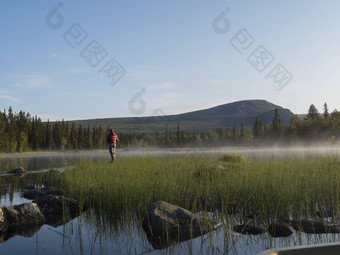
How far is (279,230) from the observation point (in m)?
5.79

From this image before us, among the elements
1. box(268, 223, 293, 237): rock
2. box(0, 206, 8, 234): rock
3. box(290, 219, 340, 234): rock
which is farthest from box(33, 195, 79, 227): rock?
box(290, 219, 340, 234): rock

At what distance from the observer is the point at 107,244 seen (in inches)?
221

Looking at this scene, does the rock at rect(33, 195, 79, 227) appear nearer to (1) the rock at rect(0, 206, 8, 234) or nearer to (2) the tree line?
(1) the rock at rect(0, 206, 8, 234)

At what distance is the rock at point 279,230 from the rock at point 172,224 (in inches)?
39.3

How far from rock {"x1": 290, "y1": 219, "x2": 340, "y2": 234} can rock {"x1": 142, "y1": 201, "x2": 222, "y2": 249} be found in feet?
5.02

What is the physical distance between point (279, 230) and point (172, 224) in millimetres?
1962

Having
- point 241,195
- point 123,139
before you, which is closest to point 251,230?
point 241,195

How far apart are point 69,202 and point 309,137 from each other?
66.7 meters

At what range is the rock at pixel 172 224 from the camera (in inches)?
227

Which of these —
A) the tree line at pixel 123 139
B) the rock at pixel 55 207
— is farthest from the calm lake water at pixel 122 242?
the tree line at pixel 123 139

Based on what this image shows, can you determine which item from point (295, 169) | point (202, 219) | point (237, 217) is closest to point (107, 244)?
point (202, 219)

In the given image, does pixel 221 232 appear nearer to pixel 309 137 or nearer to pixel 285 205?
pixel 285 205

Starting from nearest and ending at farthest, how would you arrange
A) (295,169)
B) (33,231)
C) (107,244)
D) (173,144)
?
(107,244), (33,231), (295,169), (173,144)

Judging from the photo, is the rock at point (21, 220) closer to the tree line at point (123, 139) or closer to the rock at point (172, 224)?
the rock at point (172, 224)
